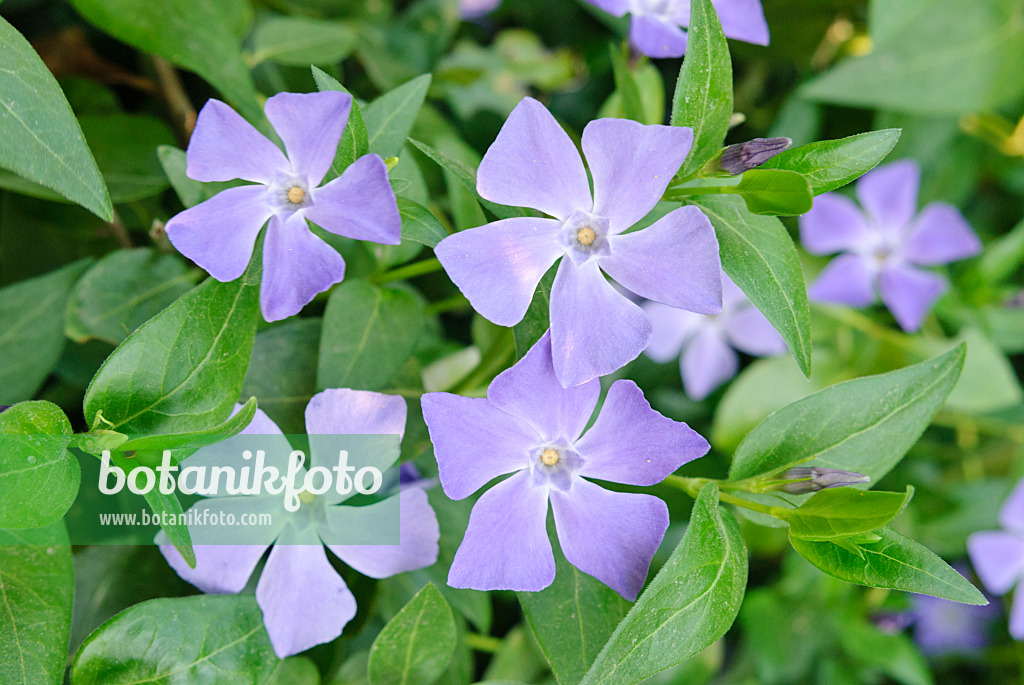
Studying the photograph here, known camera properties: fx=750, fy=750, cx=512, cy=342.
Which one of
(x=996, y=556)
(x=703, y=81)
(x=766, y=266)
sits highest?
(x=703, y=81)

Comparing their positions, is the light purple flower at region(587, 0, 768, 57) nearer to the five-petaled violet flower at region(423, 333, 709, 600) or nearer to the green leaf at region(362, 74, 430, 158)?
the green leaf at region(362, 74, 430, 158)

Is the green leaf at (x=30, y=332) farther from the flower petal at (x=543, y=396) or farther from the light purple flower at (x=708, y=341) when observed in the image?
the light purple flower at (x=708, y=341)

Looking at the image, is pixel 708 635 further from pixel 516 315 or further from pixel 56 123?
pixel 56 123

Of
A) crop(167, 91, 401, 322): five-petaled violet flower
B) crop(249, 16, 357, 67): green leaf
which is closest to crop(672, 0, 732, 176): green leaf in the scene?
crop(167, 91, 401, 322): five-petaled violet flower

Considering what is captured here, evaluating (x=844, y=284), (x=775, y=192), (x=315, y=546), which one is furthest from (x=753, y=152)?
(x=844, y=284)

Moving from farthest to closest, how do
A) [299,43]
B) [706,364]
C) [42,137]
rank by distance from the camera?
[706,364]
[299,43]
[42,137]

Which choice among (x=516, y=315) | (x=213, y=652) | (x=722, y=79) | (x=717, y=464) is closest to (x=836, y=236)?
(x=717, y=464)

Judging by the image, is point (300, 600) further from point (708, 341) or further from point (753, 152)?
point (708, 341)

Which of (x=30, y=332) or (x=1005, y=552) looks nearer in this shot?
(x=30, y=332)

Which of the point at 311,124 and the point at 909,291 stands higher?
the point at 311,124
